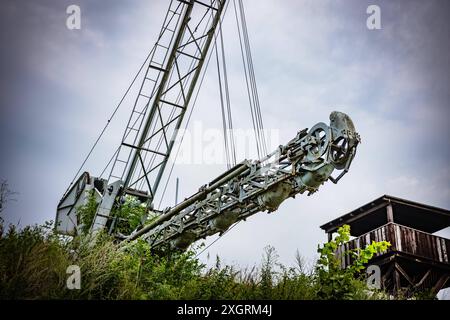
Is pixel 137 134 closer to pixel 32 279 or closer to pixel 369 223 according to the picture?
pixel 32 279

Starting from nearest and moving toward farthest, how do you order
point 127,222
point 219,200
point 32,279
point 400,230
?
point 32,279 → point 219,200 → point 127,222 → point 400,230

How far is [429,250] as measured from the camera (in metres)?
20.2

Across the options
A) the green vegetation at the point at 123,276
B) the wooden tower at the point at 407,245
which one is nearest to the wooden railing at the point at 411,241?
the wooden tower at the point at 407,245

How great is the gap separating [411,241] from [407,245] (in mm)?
287

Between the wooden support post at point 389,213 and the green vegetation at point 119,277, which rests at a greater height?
the wooden support post at point 389,213

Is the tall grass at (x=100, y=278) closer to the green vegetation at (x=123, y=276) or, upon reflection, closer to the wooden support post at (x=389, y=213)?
the green vegetation at (x=123, y=276)

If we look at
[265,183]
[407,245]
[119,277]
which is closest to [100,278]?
[119,277]

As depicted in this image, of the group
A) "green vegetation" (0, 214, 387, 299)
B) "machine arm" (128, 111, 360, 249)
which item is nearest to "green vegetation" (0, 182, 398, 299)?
"green vegetation" (0, 214, 387, 299)

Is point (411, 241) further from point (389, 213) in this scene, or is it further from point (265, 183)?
point (265, 183)

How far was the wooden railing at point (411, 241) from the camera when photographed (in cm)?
1969

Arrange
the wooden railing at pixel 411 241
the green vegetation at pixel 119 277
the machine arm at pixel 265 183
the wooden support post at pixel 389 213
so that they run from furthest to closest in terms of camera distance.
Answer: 1. the wooden support post at pixel 389 213
2. the wooden railing at pixel 411 241
3. the machine arm at pixel 265 183
4. the green vegetation at pixel 119 277

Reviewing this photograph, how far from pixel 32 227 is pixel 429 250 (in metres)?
15.2
